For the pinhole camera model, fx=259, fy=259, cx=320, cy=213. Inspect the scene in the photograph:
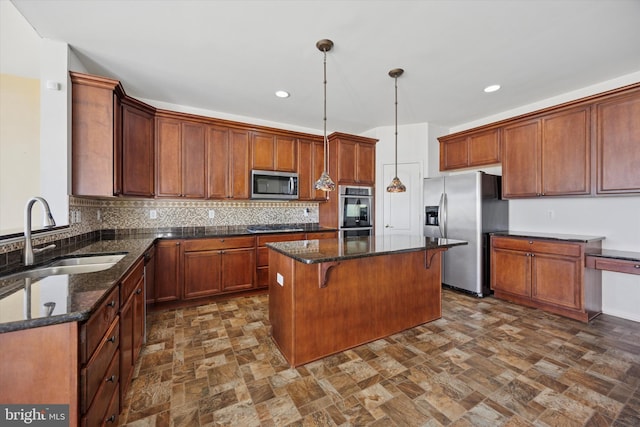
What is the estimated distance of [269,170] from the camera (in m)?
4.07

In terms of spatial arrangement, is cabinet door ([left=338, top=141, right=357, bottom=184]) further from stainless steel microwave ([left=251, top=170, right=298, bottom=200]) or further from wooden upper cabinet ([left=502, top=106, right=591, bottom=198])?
wooden upper cabinet ([left=502, top=106, right=591, bottom=198])

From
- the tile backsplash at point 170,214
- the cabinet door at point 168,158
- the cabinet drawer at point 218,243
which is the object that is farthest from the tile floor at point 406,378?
the cabinet door at point 168,158

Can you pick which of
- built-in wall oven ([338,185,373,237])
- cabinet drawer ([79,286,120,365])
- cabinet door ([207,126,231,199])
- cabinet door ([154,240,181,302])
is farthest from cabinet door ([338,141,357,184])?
cabinet drawer ([79,286,120,365])

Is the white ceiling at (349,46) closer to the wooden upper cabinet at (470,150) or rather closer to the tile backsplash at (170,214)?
the wooden upper cabinet at (470,150)

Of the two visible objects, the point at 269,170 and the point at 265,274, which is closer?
the point at 265,274

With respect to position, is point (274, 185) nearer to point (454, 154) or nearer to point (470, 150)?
point (454, 154)

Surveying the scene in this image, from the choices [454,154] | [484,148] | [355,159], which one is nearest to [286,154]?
[355,159]

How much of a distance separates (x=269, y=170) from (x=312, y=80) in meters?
1.54

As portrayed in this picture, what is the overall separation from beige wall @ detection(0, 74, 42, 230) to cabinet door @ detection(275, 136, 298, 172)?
2728 millimetres

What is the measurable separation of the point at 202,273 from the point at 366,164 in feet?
10.3

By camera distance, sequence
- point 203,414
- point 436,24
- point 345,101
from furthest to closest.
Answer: point 345,101, point 436,24, point 203,414

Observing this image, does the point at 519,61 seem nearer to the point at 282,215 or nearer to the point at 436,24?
the point at 436,24

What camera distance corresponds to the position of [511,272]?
3.45 meters

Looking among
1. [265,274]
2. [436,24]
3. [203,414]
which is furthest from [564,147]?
[203,414]
